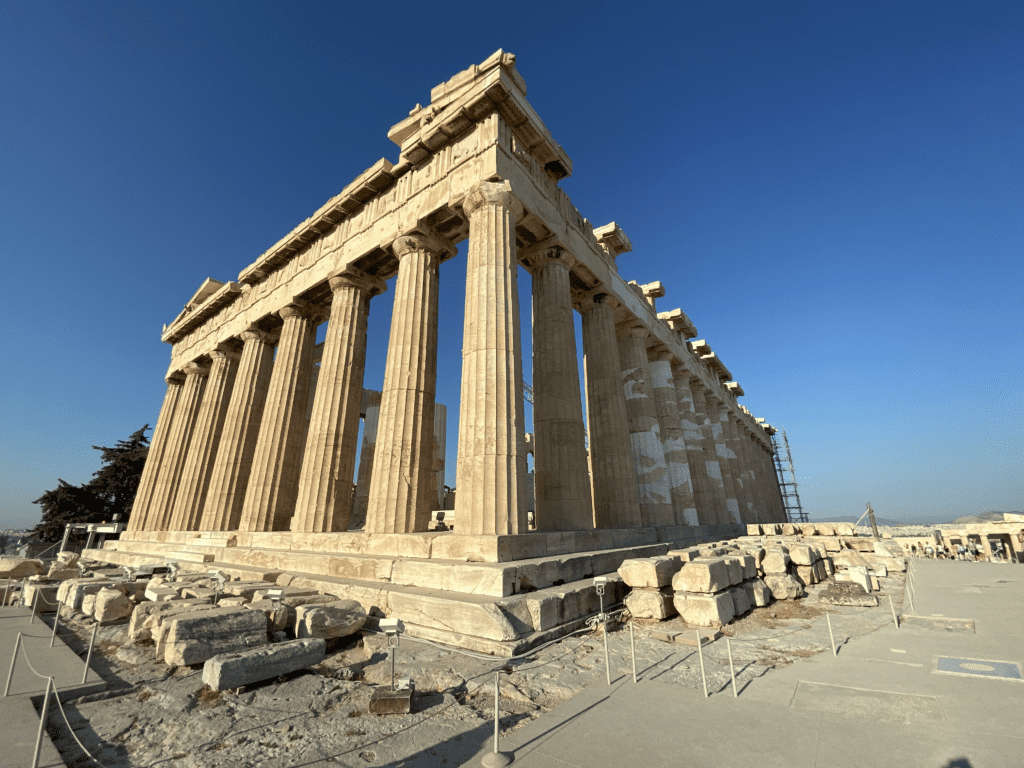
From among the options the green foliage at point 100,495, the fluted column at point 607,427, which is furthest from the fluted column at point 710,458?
the green foliage at point 100,495

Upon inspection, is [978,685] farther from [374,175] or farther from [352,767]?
[374,175]

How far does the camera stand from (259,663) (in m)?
4.42

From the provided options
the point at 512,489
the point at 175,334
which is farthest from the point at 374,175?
the point at 175,334

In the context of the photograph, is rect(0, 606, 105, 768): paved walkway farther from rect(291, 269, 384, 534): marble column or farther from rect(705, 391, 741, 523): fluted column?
rect(705, 391, 741, 523): fluted column

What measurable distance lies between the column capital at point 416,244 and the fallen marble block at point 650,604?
1047 centimetres

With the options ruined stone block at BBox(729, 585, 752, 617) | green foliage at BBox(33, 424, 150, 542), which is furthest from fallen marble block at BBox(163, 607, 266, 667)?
green foliage at BBox(33, 424, 150, 542)

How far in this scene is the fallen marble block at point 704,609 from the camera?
632 centimetres

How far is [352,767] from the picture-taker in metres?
2.92

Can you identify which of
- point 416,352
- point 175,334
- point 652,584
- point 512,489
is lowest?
point 652,584

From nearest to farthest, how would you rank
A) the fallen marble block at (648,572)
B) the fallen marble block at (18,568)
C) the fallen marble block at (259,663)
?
the fallen marble block at (259,663) → the fallen marble block at (648,572) → the fallen marble block at (18,568)

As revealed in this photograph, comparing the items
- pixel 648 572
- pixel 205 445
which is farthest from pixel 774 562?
pixel 205 445

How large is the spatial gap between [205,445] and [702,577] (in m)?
21.1

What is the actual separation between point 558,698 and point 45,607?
11325 mm

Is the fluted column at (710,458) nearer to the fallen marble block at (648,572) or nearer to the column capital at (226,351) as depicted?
the fallen marble block at (648,572)
